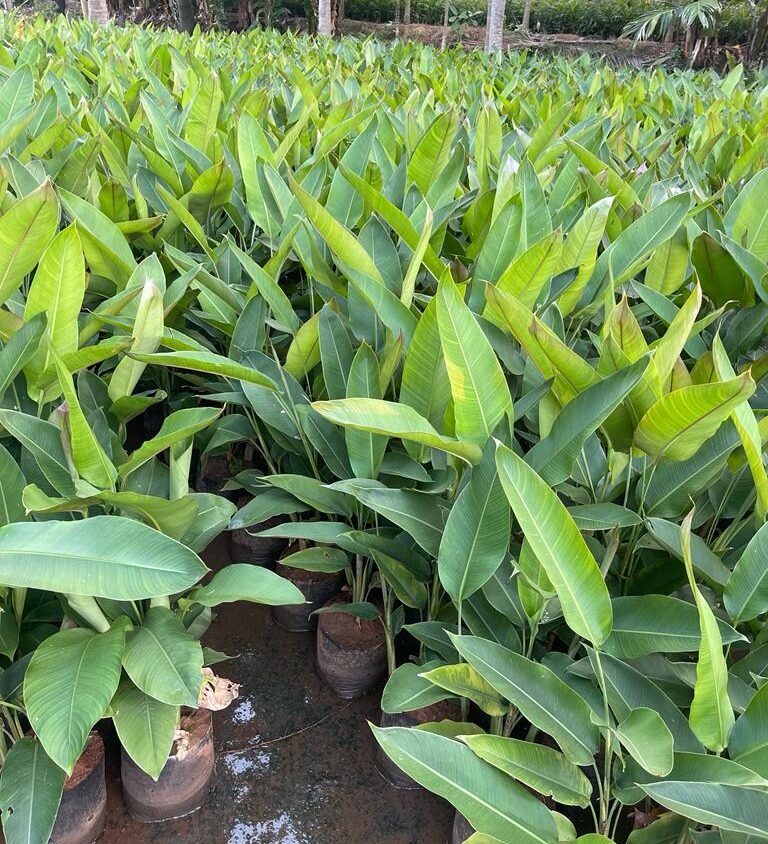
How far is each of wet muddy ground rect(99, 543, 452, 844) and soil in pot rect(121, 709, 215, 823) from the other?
26 mm

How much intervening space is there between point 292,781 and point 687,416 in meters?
0.99

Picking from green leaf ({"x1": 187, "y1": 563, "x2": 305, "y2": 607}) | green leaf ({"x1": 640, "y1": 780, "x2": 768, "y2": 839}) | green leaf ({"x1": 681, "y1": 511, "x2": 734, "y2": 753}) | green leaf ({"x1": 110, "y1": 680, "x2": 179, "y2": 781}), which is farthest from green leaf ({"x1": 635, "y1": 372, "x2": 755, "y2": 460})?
green leaf ({"x1": 110, "y1": 680, "x2": 179, "y2": 781})

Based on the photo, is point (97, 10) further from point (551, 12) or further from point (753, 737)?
point (551, 12)

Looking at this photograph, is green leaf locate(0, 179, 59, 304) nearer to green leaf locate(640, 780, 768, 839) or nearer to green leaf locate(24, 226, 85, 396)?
green leaf locate(24, 226, 85, 396)

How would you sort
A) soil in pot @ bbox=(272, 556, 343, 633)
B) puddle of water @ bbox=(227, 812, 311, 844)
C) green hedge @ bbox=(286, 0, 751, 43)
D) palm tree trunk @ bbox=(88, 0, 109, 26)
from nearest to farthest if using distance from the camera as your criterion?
puddle of water @ bbox=(227, 812, 311, 844), soil in pot @ bbox=(272, 556, 343, 633), palm tree trunk @ bbox=(88, 0, 109, 26), green hedge @ bbox=(286, 0, 751, 43)

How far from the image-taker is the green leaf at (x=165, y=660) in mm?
954

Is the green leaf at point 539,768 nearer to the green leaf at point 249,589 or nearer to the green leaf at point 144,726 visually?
the green leaf at point 249,589

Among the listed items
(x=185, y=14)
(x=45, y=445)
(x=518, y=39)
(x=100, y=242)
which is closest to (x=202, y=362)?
(x=45, y=445)

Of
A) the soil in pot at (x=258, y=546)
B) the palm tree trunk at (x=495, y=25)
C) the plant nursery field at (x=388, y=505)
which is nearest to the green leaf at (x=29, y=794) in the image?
the plant nursery field at (x=388, y=505)

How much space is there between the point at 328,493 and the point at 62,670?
0.53m

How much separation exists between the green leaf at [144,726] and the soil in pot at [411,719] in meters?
0.44

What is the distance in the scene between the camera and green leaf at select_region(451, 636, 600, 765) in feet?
3.07

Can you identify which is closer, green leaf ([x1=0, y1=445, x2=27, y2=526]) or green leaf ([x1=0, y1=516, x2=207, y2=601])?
green leaf ([x1=0, y1=516, x2=207, y2=601])

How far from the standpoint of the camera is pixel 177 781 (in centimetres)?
118
